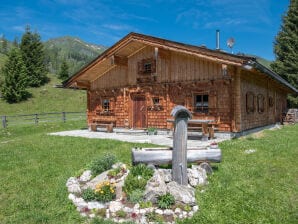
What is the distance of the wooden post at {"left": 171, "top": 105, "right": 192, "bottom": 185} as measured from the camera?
6.57 metres

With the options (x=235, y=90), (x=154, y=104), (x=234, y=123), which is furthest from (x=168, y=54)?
(x=234, y=123)

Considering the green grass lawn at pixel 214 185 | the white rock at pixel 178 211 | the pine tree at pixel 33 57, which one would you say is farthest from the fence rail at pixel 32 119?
the white rock at pixel 178 211

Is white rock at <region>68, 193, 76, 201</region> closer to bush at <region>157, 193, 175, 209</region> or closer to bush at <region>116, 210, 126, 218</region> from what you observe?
bush at <region>116, 210, 126, 218</region>

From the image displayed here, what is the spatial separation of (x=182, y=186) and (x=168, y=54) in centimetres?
1101

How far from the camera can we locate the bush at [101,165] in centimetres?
773

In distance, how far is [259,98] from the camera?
59.5 ft

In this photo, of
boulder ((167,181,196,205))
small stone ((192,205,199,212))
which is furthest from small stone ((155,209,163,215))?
small stone ((192,205,199,212))

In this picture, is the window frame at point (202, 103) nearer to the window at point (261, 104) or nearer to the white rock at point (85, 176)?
the window at point (261, 104)

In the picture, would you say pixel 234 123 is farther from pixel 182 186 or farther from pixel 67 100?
pixel 67 100

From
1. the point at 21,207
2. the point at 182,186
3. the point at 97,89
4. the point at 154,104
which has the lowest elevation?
the point at 21,207

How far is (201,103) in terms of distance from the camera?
15242mm

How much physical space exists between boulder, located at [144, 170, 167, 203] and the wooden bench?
12.6 metres

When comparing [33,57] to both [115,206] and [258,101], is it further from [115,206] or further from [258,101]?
[115,206]

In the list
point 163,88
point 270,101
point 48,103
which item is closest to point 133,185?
point 163,88
